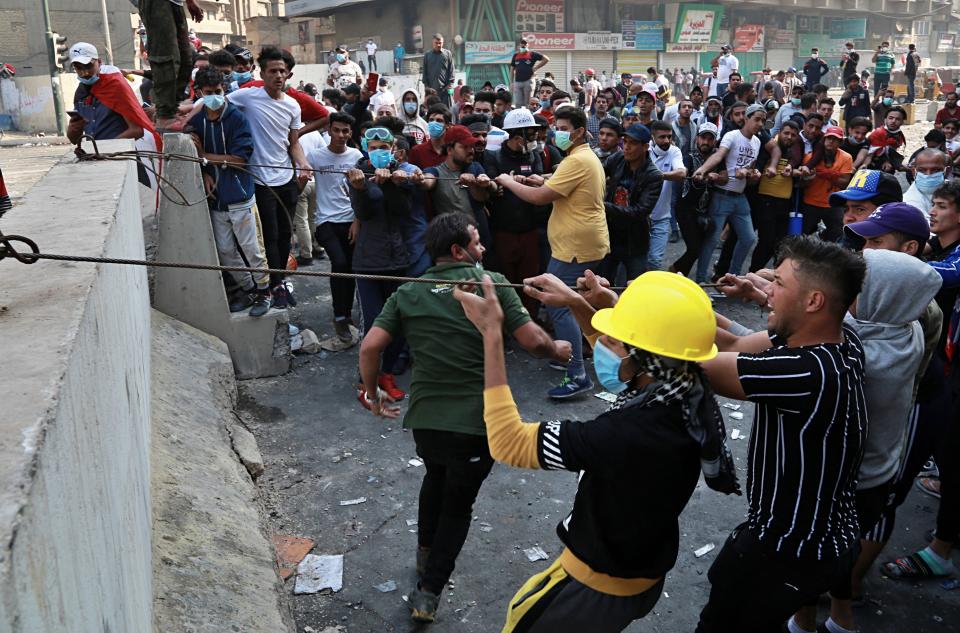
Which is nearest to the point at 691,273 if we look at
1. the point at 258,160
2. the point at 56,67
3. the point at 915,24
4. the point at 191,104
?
the point at 258,160

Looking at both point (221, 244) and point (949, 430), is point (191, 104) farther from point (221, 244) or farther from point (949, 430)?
point (949, 430)

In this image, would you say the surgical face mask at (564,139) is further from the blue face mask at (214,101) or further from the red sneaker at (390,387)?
the blue face mask at (214,101)

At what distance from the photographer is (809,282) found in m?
2.55

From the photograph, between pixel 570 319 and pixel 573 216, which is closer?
pixel 573 216

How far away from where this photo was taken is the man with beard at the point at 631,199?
6.97m

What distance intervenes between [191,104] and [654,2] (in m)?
41.1

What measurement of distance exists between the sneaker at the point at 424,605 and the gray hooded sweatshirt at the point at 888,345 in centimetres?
187

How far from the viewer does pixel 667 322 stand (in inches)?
87.1

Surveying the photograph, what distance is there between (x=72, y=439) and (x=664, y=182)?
23.6 ft

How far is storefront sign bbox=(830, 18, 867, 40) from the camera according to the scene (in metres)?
54.4

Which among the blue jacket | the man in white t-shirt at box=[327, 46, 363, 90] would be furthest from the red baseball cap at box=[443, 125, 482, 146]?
the man in white t-shirt at box=[327, 46, 363, 90]

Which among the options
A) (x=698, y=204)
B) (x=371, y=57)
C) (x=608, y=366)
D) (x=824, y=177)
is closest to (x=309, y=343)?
(x=698, y=204)

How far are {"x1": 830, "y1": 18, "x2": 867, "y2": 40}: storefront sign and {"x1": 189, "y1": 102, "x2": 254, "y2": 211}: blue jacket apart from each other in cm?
5682

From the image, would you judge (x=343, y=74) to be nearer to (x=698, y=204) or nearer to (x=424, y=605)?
(x=698, y=204)
